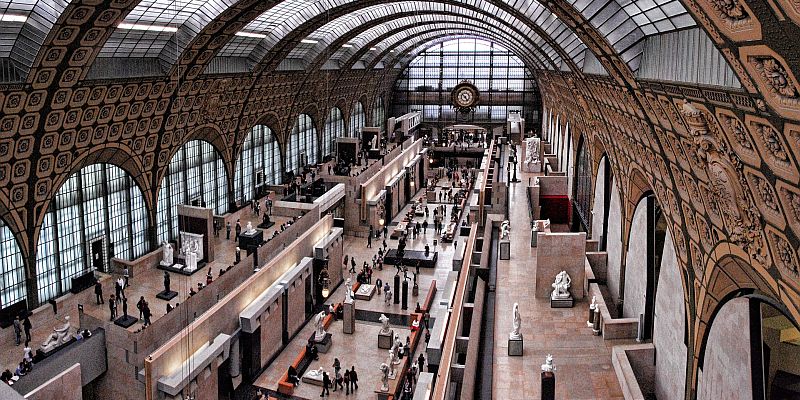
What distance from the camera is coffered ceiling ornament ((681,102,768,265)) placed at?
34.1 feet

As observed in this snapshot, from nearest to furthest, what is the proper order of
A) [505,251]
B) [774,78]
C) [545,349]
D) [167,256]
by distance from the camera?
[774,78] < [545,349] < [505,251] < [167,256]

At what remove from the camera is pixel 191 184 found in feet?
127

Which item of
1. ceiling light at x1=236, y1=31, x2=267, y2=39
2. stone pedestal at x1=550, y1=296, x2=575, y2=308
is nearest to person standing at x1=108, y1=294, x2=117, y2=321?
ceiling light at x1=236, y1=31, x2=267, y2=39

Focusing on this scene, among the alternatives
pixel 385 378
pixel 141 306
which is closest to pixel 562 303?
pixel 385 378

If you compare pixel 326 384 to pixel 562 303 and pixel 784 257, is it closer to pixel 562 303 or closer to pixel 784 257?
pixel 562 303

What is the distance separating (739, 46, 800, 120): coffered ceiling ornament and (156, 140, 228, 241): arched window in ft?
104

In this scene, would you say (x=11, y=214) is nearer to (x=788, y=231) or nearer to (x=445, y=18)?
(x=788, y=231)

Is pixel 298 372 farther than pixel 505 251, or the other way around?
pixel 505 251

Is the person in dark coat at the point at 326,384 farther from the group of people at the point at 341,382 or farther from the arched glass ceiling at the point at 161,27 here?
the arched glass ceiling at the point at 161,27

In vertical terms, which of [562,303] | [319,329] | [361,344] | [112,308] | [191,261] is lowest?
[361,344]

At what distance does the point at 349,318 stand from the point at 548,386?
51.2 ft

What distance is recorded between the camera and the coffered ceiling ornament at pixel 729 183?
1039cm

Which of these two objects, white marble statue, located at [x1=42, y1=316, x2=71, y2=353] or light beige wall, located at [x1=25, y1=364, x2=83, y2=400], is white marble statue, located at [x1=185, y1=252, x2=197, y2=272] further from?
light beige wall, located at [x1=25, y1=364, x2=83, y2=400]

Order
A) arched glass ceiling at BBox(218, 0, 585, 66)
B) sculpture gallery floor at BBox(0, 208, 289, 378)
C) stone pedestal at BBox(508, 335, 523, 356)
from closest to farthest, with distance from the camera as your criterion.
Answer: stone pedestal at BBox(508, 335, 523, 356), sculpture gallery floor at BBox(0, 208, 289, 378), arched glass ceiling at BBox(218, 0, 585, 66)
